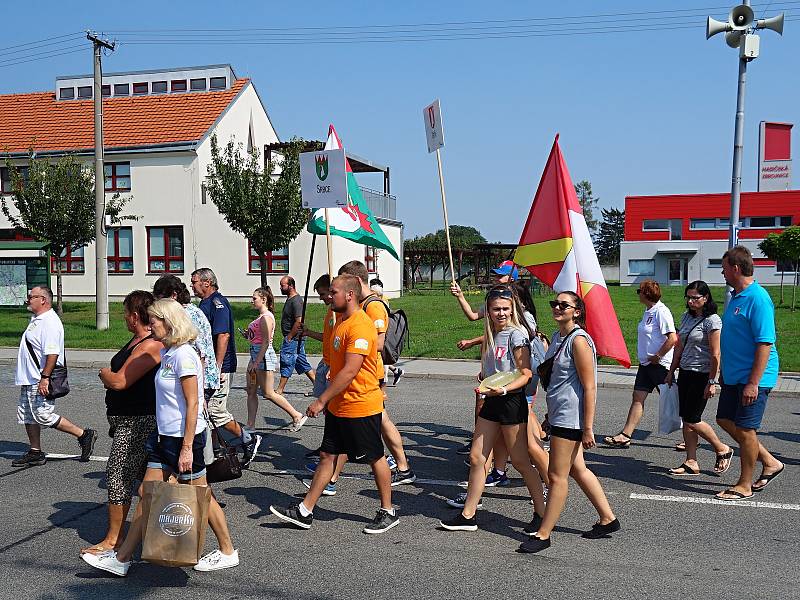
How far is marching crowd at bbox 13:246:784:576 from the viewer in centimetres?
456

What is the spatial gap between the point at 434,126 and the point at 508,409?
12.1 ft

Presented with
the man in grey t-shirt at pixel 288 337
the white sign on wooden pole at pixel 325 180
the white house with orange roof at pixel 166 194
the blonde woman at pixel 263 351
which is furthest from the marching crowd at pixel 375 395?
the white house with orange roof at pixel 166 194

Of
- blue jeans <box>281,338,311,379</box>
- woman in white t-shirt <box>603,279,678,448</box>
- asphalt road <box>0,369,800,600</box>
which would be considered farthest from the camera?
blue jeans <box>281,338,311,379</box>

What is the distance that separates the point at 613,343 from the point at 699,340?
0.73 meters

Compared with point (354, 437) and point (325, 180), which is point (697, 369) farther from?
point (325, 180)

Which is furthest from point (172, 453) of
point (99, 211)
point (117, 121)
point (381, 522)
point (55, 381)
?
point (117, 121)

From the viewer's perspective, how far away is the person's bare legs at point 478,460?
5.26 meters

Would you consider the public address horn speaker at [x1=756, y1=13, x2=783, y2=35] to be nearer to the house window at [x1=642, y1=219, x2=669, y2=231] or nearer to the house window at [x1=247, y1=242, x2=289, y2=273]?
the house window at [x1=247, y1=242, x2=289, y2=273]

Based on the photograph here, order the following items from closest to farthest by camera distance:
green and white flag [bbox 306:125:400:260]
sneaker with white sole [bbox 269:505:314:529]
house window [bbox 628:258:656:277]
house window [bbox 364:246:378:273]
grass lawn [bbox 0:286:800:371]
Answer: sneaker with white sole [bbox 269:505:314:529]
green and white flag [bbox 306:125:400:260]
grass lawn [bbox 0:286:800:371]
house window [bbox 364:246:378:273]
house window [bbox 628:258:656:277]

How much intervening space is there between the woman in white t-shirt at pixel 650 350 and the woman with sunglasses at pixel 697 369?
2.33 ft

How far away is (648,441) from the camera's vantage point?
811 centimetres

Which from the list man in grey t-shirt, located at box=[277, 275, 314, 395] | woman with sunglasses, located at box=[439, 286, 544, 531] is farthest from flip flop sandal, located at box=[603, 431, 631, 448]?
man in grey t-shirt, located at box=[277, 275, 314, 395]

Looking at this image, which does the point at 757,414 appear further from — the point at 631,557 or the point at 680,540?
the point at 631,557

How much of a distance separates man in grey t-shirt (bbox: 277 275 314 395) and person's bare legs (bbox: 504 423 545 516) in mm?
4126
